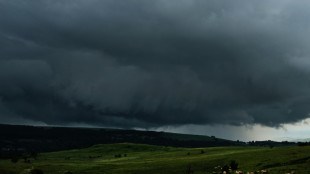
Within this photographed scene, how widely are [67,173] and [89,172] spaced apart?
8.44 metres

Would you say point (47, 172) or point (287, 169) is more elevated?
point (287, 169)

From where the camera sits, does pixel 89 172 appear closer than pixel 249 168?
No

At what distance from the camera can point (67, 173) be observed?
316ft

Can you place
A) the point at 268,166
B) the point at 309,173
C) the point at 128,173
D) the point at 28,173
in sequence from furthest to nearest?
the point at 128,173 < the point at 28,173 < the point at 268,166 < the point at 309,173

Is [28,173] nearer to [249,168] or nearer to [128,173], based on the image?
[128,173]

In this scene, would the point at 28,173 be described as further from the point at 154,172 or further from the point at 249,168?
→ the point at 249,168

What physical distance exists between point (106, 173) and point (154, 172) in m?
15.2

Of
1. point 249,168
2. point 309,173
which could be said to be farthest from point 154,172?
point 309,173

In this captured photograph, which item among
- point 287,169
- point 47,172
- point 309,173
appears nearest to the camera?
point 309,173

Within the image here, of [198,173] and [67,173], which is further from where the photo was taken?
[67,173]

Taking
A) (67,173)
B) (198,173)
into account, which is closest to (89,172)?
(67,173)

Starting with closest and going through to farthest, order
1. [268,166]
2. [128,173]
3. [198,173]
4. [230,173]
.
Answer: [230,173], [268,166], [198,173], [128,173]

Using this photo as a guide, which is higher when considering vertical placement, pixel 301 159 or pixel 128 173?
pixel 301 159

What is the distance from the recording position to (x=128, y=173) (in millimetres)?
93750
